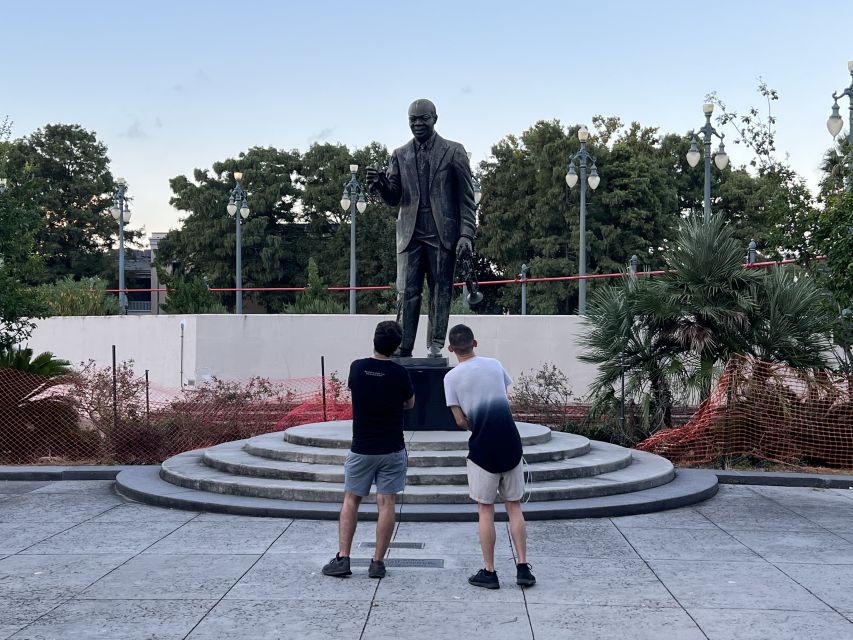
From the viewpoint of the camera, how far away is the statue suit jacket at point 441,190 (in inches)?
444

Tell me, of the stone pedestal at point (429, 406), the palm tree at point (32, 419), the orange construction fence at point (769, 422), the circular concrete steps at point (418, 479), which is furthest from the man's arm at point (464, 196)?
the palm tree at point (32, 419)

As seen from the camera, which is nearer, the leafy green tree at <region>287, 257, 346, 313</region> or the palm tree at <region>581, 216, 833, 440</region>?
the palm tree at <region>581, 216, 833, 440</region>

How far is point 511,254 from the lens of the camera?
50219 mm

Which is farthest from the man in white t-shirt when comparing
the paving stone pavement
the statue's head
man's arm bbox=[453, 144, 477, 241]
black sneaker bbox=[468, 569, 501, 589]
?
the statue's head

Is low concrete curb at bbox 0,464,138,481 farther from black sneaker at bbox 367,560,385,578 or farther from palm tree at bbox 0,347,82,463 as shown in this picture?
black sneaker at bbox 367,560,385,578

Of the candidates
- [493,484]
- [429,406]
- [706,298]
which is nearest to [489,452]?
[493,484]

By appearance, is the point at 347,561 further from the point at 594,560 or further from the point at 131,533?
the point at 131,533

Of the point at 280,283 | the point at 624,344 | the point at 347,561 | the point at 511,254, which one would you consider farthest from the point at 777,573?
the point at 280,283

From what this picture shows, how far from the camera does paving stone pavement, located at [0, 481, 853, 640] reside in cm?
557

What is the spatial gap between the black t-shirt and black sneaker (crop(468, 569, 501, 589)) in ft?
3.22

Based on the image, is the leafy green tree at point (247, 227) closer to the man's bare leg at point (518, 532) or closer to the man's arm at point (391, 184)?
the man's arm at point (391, 184)

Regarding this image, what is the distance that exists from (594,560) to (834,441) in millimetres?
6009

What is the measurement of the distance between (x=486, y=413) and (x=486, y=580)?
106 centimetres

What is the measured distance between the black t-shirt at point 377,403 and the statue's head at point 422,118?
16.7 feet
